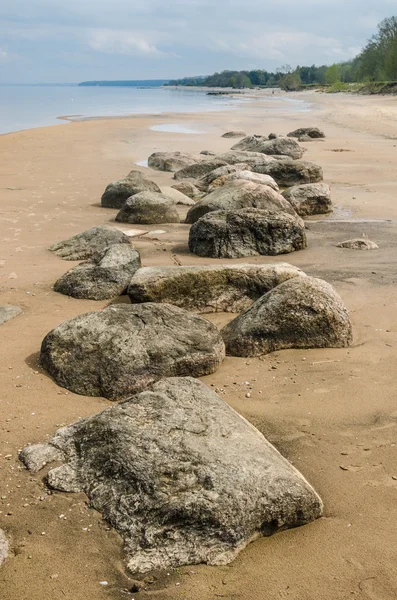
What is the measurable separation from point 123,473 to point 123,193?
339 inches

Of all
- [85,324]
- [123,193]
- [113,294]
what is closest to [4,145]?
[123,193]

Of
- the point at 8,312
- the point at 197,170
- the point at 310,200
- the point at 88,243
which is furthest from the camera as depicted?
the point at 197,170

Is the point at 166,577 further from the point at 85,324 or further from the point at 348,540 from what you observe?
the point at 85,324

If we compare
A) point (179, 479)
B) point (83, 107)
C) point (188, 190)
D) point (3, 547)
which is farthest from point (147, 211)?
point (83, 107)

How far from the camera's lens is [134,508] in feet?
10.1

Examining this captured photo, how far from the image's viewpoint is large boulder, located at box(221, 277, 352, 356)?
5.10 meters

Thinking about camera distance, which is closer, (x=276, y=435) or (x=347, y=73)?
(x=276, y=435)

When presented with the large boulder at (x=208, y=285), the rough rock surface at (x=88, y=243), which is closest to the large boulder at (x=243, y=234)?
the rough rock surface at (x=88, y=243)

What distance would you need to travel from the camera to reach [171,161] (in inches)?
653

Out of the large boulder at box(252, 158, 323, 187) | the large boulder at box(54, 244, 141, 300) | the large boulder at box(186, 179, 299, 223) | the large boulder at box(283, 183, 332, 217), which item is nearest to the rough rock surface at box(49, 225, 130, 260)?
the large boulder at box(54, 244, 141, 300)

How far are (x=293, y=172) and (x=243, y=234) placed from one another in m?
6.43

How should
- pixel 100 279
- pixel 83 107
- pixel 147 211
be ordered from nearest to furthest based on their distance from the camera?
pixel 100 279
pixel 147 211
pixel 83 107

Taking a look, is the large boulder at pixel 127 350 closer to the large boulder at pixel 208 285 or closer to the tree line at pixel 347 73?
the large boulder at pixel 208 285

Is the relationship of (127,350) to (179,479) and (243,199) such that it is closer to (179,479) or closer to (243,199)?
(179,479)
